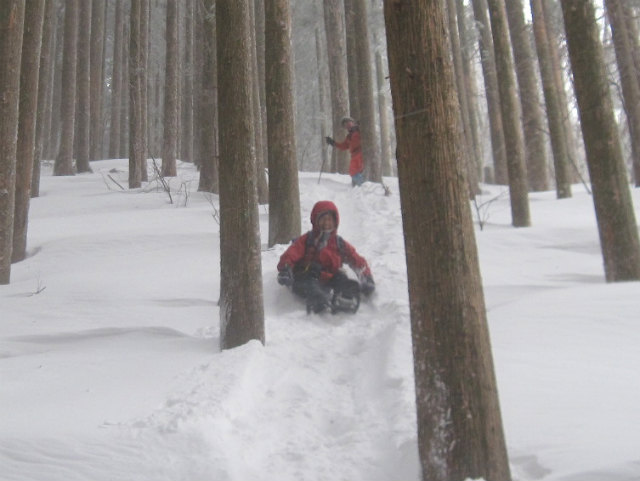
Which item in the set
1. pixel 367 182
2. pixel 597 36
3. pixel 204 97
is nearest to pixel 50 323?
pixel 597 36

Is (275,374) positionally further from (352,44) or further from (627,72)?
(352,44)

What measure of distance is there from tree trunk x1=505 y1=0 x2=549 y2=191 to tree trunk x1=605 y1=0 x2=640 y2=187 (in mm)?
1489

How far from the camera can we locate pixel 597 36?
4898 millimetres

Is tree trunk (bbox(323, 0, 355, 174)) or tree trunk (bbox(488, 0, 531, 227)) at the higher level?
tree trunk (bbox(323, 0, 355, 174))

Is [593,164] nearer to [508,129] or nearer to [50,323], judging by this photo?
[508,129]

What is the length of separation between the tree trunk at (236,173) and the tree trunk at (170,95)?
28.9 ft

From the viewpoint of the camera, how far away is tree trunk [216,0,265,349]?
4.56 m

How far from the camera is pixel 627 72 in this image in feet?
33.9

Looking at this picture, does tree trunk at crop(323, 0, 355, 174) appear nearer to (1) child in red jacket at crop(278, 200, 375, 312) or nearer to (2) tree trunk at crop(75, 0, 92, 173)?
(2) tree trunk at crop(75, 0, 92, 173)

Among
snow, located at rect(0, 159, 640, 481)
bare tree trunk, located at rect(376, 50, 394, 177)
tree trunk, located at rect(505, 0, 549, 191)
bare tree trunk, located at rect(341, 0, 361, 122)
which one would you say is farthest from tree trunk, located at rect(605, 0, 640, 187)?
bare tree trunk, located at rect(376, 50, 394, 177)

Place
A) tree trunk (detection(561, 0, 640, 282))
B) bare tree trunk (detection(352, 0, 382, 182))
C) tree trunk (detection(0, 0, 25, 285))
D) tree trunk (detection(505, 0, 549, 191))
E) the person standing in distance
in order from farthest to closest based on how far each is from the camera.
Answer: the person standing in distance
bare tree trunk (detection(352, 0, 382, 182))
tree trunk (detection(505, 0, 549, 191))
tree trunk (detection(0, 0, 25, 285))
tree trunk (detection(561, 0, 640, 282))

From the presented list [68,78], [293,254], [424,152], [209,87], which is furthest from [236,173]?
[68,78]

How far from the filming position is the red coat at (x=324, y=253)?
646cm

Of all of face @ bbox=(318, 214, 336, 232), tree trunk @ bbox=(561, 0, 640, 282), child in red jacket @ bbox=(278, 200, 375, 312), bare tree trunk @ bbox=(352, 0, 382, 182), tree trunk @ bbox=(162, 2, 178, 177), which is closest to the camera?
tree trunk @ bbox=(561, 0, 640, 282)
